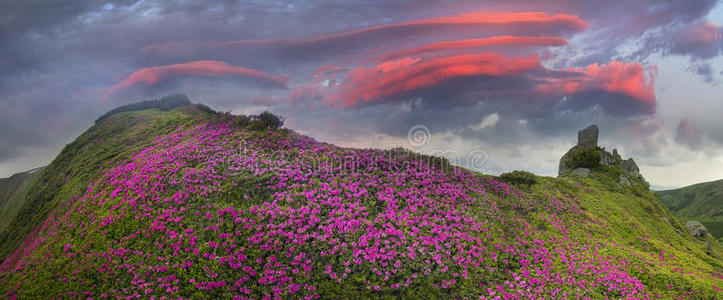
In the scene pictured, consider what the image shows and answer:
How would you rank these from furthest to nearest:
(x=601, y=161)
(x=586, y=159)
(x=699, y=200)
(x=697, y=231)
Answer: (x=699, y=200)
(x=601, y=161)
(x=586, y=159)
(x=697, y=231)

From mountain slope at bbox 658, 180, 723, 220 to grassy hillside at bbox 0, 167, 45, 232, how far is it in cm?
14002

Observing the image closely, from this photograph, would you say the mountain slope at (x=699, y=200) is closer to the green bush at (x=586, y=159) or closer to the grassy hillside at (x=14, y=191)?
the green bush at (x=586, y=159)

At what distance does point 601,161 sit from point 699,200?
132406 millimetres

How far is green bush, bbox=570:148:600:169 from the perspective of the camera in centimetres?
2566

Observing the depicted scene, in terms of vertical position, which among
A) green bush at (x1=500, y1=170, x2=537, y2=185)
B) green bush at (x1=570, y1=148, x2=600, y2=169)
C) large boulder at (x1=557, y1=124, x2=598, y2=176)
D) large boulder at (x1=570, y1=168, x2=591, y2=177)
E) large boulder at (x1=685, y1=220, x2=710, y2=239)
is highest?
large boulder at (x1=557, y1=124, x2=598, y2=176)

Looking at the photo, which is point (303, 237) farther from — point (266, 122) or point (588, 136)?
point (588, 136)

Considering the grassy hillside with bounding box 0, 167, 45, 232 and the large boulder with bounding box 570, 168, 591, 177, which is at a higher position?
the large boulder with bounding box 570, 168, 591, 177

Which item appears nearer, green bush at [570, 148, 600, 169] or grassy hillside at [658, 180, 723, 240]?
green bush at [570, 148, 600, 169]

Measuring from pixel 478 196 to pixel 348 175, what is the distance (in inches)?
241

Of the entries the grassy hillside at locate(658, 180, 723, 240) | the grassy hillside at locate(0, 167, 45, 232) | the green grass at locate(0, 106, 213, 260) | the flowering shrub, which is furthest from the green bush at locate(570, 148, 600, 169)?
the grassy hillside at locate(658, 180, 723, 240)

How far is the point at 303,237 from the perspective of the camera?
32.6ft

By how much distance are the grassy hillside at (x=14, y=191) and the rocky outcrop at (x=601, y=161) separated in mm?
40076

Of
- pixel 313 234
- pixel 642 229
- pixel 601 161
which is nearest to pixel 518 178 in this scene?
pixel 642 229

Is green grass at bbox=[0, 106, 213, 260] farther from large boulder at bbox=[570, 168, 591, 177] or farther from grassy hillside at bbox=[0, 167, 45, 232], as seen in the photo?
large boulder at bbox=[570, 168, 591, 177]
